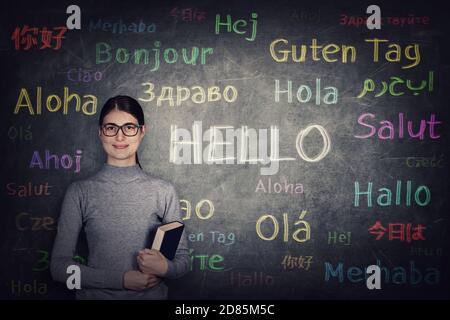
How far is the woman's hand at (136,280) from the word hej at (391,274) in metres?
1.39

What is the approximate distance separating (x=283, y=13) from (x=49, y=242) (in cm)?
258

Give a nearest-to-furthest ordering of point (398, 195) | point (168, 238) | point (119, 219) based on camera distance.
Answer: point (168, 238) → point (119, 219) → point (398, 195)

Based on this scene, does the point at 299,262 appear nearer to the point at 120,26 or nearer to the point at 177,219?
the point at 177,219

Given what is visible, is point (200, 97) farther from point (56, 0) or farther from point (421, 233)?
point (421, 233)

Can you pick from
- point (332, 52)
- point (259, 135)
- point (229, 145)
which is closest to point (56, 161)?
point (229, 145)

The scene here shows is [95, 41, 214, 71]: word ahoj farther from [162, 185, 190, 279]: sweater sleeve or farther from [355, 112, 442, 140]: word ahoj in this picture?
[355, 112, 442, 140]: word ahoj

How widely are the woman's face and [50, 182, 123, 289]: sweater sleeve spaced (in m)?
0.37

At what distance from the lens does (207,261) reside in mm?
3533

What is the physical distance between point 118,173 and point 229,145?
0.87 m

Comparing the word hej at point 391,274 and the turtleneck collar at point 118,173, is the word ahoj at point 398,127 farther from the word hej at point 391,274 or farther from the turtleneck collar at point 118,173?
the turtleneck collar at point 118,173

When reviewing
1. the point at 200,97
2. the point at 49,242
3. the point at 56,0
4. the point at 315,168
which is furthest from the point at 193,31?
the point at 49,242

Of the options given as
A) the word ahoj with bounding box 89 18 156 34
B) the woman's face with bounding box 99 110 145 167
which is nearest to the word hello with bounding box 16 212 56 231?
the woman's face with bounding box 99 110 145 167

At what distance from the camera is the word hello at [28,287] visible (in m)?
3.53

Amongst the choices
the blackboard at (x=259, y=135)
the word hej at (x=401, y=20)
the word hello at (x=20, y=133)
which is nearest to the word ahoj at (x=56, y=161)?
the blackboard at (x=259, y=135)
